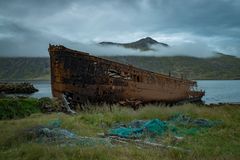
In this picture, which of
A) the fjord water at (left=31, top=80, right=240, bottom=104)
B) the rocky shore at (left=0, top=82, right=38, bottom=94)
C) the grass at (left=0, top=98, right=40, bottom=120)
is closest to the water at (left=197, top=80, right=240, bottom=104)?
the fjord water at (left=31, top=80, right=240, bottom=104)

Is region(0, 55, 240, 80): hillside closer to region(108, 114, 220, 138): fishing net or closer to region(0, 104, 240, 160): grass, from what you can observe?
region(108, 114, 220, 138): fishing net

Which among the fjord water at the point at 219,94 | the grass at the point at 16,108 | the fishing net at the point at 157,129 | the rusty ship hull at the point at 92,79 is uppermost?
the rusty ship hull at the point at 92,79

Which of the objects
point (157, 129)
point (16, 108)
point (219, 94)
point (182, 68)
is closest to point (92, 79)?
point (16, 108)

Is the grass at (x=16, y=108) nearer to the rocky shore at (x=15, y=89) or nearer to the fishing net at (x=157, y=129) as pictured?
the fishing net at (x=157, y=129)

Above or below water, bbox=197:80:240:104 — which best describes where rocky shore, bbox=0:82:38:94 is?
below

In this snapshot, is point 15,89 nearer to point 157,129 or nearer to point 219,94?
point 219,94

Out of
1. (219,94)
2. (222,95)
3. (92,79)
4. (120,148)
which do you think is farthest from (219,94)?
(120,148)

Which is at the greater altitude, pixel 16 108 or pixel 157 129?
pixel 157 129

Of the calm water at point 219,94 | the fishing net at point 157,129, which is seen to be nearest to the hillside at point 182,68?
the calm water at point 219,94

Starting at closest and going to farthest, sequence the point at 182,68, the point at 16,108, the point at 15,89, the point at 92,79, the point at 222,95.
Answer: the point at 16,108 → the point at 92,79 → the point at 222,95 → the point at 15,89 → the point at 182,68

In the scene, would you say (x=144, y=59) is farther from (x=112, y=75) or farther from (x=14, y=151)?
(x=14, y=151)

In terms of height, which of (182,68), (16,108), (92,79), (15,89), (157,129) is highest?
(182,68)

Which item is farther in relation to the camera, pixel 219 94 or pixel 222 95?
pixel 219 94

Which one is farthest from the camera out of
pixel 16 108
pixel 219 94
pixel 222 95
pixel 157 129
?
pixel 219 94
